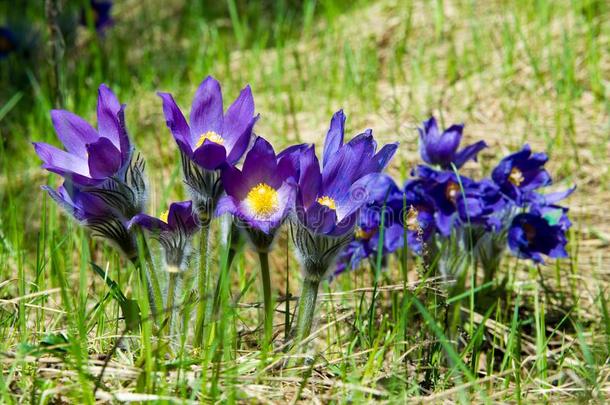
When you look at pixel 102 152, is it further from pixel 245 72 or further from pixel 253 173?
pixel 245 72

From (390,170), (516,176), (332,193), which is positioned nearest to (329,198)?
(332,193)

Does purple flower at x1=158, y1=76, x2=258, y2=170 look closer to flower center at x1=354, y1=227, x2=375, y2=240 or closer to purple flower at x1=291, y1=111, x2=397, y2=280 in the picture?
purple flower at x1=291, y1=111, x2=397, y2=280

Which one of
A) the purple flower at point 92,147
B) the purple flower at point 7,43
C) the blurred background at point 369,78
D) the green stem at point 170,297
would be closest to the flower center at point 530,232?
the blurred background at point 369,78

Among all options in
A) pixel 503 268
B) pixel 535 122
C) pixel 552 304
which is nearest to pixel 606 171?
pixel 535 122

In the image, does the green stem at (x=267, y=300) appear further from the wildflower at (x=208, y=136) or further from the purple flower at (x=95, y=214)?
the purple flower at (x=95, y=214)

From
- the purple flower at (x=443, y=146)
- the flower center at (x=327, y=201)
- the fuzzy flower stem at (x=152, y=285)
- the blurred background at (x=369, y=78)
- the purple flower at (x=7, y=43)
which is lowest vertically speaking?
the fuzzy flower stem at (x=152, y=285)

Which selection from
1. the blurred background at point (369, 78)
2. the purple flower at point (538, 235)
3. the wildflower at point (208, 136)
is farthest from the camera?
the blurred background at point (369, 78)
